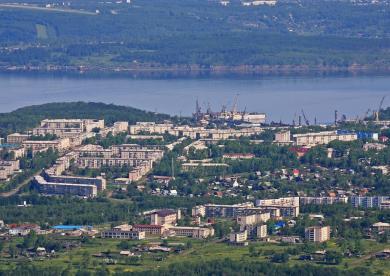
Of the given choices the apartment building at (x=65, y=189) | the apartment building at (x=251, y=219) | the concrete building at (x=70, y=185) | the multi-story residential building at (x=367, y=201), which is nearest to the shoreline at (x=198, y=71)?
the concrete building at (x=70, y=185)

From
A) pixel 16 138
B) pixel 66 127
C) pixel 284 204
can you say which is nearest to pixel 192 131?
pixel 66 127

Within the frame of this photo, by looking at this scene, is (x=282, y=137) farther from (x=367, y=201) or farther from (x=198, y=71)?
(x=198, y=71)

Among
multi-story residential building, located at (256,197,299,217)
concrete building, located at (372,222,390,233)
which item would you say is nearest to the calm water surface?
multi-story residential building, located at (256,197,299,217)

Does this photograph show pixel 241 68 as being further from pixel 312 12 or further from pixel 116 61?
pixel 312 12

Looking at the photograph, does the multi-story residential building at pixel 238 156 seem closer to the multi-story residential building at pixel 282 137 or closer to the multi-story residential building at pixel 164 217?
the multi-story residential building at pixel 282 137

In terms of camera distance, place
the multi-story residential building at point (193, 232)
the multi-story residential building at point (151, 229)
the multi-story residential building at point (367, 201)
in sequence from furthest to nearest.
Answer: the multi-story residential building at point (367, 201) → the multi-story residential building at point (151, 229) → the multi-story residential building at point (193, 232)

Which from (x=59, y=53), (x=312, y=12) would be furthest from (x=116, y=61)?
(x=312, y=12)
